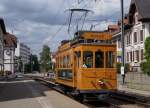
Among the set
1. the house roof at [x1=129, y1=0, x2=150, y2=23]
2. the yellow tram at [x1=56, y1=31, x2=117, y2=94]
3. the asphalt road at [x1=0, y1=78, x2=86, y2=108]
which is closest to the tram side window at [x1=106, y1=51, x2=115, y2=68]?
the yellow tram at [x1=56, y1=31, x2=117, y2=94]

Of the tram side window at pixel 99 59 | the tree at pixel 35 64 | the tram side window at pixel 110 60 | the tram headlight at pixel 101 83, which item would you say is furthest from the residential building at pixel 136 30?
the tree at pixel 35 64

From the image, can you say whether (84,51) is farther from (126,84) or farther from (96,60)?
(126,84)

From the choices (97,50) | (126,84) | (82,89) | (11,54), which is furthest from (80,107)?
(11,54)

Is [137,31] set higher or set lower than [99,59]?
higher

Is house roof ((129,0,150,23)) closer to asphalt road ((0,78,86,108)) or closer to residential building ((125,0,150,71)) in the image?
residential building ((125,0,150,71))

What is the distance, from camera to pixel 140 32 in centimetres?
6272

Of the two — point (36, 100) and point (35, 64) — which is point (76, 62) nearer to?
point (36, 100)

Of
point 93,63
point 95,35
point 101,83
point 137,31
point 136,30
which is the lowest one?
point 101,83

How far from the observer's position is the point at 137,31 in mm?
64188

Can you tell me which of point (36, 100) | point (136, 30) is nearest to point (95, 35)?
point (36, 100)

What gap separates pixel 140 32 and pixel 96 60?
41.3m

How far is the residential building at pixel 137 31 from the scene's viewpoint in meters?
60.4

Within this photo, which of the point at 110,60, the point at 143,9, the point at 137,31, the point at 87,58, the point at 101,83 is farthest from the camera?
the point at 137,31

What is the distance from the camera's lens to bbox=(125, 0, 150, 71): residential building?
60406 millimetres
